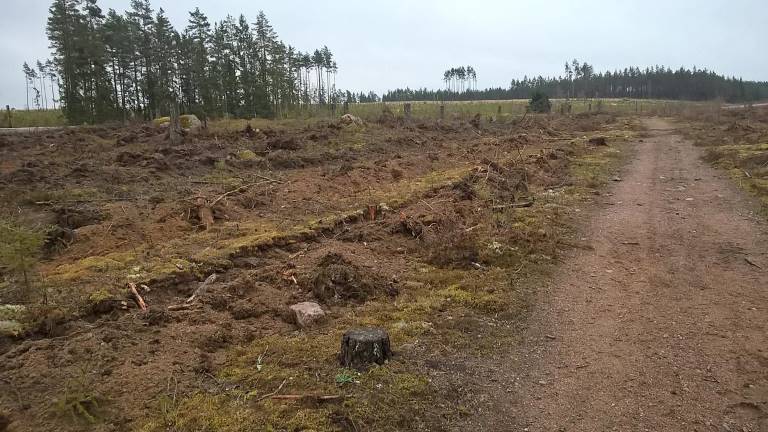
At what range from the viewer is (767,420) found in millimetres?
3764

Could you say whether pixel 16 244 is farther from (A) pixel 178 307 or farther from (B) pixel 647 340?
(B) pixel 647 340

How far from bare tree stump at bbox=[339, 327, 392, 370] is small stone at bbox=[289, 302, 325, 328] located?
1.03 metres

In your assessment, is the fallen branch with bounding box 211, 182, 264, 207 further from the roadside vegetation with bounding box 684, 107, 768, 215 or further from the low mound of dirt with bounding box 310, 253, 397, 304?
the roadside vegetation with bounding box 684, 107, 768, 215

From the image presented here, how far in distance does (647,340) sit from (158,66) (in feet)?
158

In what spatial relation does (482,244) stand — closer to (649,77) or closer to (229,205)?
(229,205)

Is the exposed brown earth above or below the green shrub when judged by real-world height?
below

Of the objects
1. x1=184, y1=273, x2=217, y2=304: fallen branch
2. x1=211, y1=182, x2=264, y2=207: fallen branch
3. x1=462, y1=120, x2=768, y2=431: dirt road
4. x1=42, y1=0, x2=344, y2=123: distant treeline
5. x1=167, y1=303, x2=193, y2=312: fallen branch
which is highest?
x1=42, y1=0, x2=344, y2=123: distant treeline

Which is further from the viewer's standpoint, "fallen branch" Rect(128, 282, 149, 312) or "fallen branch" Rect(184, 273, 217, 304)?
"fallen branch" Rect(184, 273, 217, 304)

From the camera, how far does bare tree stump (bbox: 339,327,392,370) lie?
14.6 feet

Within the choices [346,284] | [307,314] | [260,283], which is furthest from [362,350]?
[260,283]

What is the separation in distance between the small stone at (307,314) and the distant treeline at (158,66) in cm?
3442

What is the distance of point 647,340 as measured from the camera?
5.08m

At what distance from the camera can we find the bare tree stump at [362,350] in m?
4.44

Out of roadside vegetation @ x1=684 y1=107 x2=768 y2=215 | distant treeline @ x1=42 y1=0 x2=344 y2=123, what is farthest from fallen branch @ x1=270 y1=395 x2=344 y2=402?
distant treeline @ x1=42 y1=0 x2=344 y2=123
